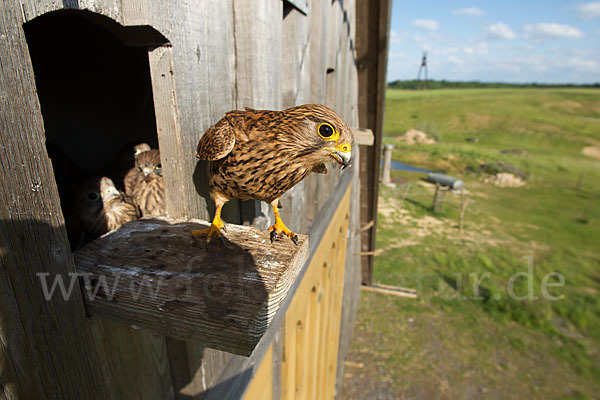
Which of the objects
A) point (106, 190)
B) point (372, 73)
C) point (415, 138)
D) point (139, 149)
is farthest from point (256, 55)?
point (415, 138)

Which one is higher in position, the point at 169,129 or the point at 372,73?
the point at 372,73

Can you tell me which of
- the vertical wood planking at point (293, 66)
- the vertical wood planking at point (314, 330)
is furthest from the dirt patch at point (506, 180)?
the vertical wood planking at point (293, 66)

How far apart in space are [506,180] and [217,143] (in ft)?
73.9

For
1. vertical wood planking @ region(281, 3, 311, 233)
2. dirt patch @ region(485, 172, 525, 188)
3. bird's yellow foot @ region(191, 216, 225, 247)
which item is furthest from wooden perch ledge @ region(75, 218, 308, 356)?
dirt patch @ region(485, 172, 525, 188)

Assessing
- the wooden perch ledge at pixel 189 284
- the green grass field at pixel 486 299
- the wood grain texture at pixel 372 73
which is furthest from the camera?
the green grass field at pixel 486 299

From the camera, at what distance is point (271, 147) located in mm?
1138

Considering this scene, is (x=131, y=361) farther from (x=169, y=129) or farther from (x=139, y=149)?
(x=139, y=149)

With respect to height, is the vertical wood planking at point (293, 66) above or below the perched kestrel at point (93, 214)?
above

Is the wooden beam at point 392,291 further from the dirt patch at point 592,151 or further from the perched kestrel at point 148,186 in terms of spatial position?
the dirt patch at point 592,151

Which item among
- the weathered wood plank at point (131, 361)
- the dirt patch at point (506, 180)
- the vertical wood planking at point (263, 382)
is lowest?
the dirt patch at point (506, 180)

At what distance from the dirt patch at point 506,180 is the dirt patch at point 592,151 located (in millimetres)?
14051

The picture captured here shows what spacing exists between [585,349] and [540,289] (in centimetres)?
219

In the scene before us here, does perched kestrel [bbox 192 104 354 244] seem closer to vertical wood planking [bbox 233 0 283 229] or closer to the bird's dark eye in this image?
the bird's dark eye

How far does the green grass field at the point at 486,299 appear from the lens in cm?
643
